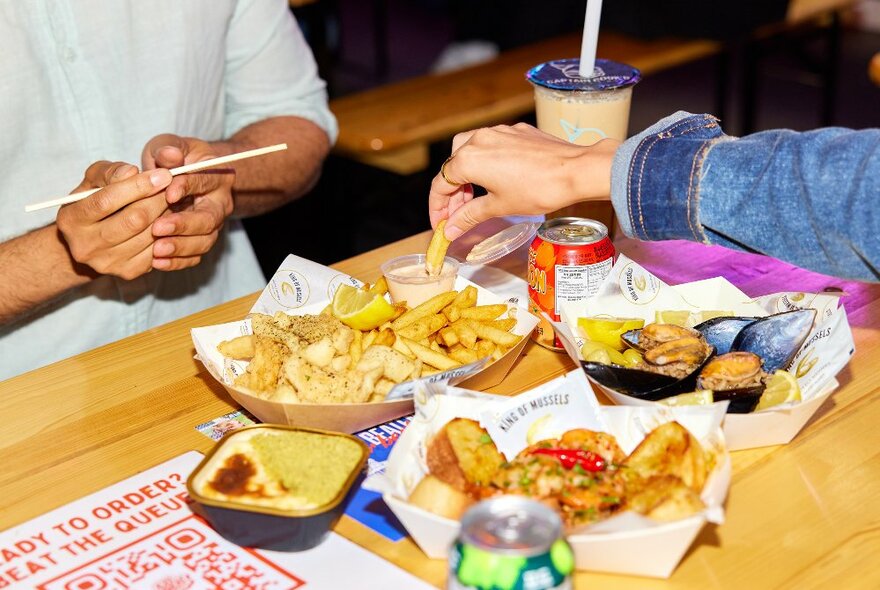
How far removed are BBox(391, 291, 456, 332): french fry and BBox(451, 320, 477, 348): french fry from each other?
0.04 meters

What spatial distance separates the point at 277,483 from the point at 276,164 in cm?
124

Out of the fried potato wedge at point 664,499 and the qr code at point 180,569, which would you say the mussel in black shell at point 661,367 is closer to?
the fried potato wedge at point 664,499

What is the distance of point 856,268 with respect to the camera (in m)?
1.31

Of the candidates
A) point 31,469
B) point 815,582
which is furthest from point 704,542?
point 31,469

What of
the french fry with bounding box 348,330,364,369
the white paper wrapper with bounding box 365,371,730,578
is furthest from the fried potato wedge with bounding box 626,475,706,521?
the french fry with bounding box 348,330,364,369

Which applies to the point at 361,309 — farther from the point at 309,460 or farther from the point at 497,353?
the point at 309,460

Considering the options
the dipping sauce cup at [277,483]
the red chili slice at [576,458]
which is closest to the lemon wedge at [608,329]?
the red chili slice at [576,458]

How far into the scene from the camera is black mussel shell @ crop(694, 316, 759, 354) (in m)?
1.47

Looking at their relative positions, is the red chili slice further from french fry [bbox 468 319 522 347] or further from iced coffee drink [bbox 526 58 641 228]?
iced coffee drink [bbox 526 58 641 228]

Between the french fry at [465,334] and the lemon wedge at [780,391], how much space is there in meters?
0.42

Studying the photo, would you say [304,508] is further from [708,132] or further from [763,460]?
[708,132]

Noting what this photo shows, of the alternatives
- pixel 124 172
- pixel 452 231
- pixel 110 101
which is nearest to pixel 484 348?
pixel 452 231

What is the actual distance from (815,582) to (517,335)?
0.58 meters

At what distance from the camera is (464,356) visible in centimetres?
151
